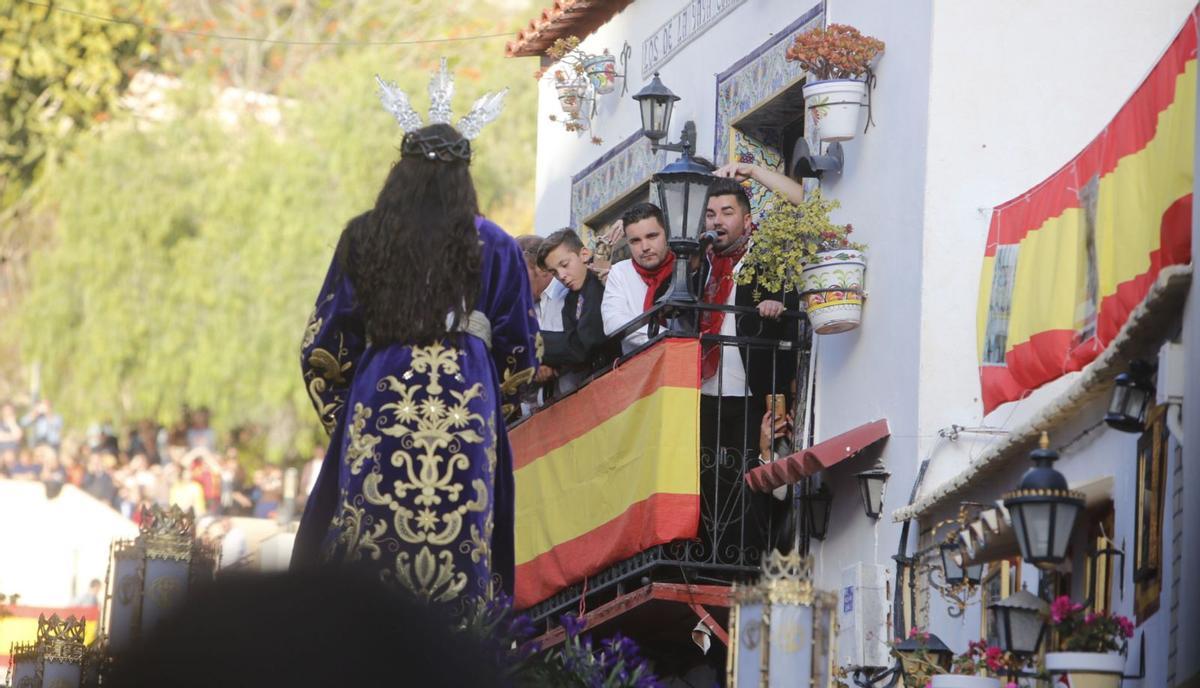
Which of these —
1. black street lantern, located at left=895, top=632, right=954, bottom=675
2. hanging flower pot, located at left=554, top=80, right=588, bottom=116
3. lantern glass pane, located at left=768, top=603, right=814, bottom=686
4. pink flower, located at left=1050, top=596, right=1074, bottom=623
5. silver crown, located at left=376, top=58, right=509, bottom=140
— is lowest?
lantern glass pane, located at left=768, top=603, right=814, bottom=686

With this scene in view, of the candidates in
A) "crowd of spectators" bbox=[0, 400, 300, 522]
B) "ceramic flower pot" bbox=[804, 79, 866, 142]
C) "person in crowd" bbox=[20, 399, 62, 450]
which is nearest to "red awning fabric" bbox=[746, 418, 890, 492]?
"ceramic flower pot" bbox=[804, 79, 866, 142]

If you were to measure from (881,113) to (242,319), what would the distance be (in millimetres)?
24025

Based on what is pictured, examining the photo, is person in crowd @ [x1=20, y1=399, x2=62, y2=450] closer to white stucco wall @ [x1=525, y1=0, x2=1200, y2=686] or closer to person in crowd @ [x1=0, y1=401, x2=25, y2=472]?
person in crowd @ [x1=0, y1=401, x2=25, y2=472]

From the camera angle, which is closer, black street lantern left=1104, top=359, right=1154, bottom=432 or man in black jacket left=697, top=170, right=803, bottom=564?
black street lantern left=1104, top=359, right=1154, bottom=432

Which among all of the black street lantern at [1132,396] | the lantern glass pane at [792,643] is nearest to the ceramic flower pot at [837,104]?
the black street lantern at [1132,396]

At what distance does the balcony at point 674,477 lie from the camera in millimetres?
10953

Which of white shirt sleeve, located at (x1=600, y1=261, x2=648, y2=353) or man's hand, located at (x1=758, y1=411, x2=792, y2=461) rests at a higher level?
white shirt sleeve, located at (x1=600, y1=261, x2=648, y2=353)

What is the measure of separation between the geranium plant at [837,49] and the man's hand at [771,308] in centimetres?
116

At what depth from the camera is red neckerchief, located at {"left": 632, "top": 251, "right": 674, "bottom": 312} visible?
456 inches

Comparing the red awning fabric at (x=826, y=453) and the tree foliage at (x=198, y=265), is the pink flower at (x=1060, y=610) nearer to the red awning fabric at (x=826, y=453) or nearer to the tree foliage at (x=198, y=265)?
the red awning fabric at (x=826, y=453)

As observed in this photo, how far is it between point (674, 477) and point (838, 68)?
7.12ft

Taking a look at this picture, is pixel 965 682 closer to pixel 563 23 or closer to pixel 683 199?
pixel 683 199

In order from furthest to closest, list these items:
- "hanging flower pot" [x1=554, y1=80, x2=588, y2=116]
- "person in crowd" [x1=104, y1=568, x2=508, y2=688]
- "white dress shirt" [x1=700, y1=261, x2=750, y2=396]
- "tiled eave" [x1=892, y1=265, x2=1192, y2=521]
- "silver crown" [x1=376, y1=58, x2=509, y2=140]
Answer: "hanging flower pot" [x1=554, y1=80, x2=588, y2=116] → "white dress shirt" [x1=700, y1=261, x2=750, y2=396] → "silver crown" [x1=376, y1=58, x2=509, y2=140] → "tiled eave" [x1=892, y1=265, x2=1192, y2=521] → "person in crowd" [x1=104, y1=568, x2=508, y2=688]

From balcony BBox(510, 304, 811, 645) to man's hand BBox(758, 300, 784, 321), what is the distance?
9.8 inches
